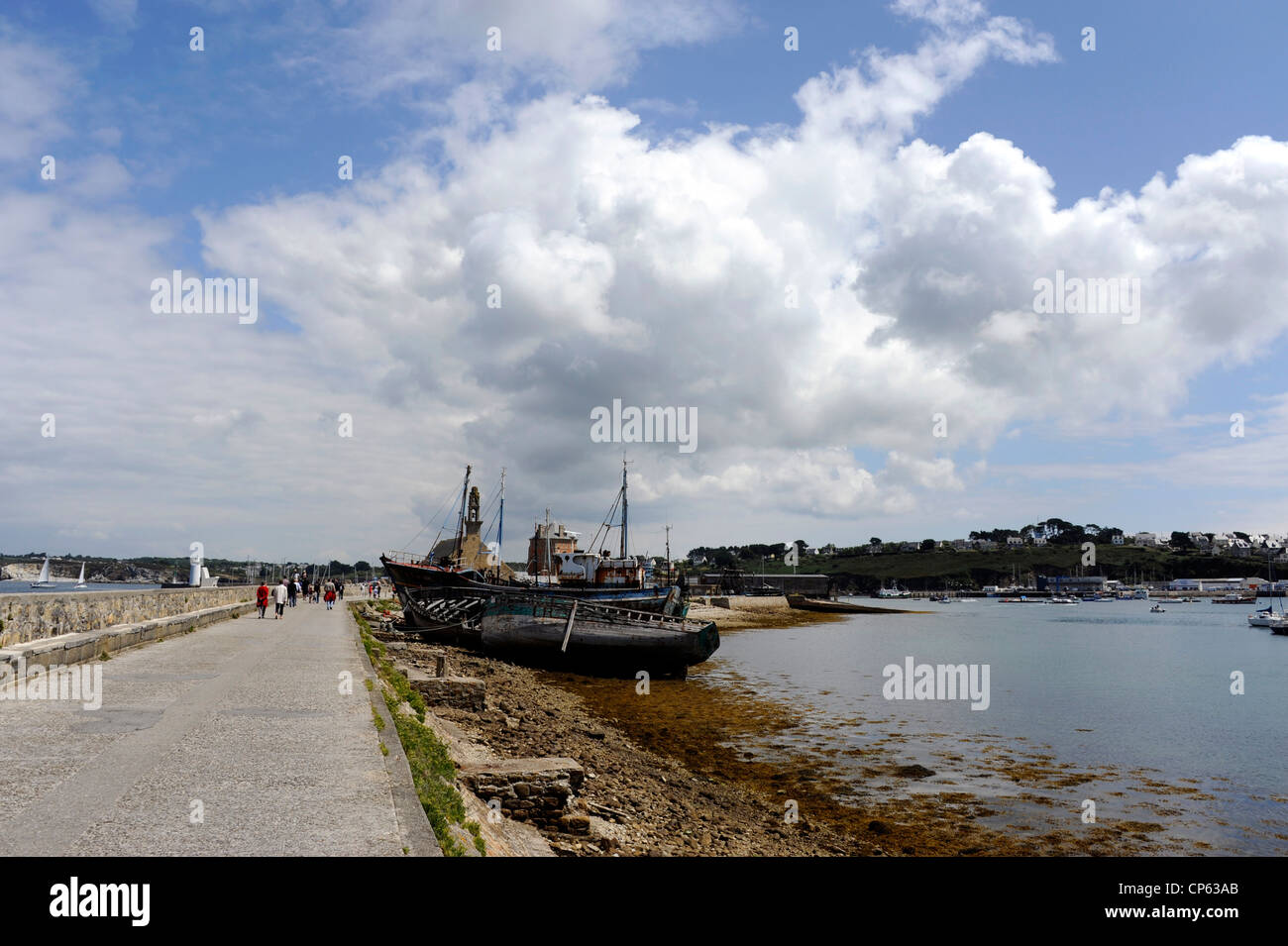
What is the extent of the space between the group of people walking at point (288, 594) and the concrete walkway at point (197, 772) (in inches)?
916

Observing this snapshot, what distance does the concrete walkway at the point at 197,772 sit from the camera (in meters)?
6.41

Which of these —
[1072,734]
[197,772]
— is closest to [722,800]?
[197,772]

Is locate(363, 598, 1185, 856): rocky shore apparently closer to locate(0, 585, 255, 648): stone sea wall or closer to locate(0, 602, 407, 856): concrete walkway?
locate(0, 602, 407, 856): concrete walkway

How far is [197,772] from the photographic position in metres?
8.45

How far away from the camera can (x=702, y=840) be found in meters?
12.7

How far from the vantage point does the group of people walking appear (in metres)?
37.8

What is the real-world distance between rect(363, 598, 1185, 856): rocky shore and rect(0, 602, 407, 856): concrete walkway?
11.2ft

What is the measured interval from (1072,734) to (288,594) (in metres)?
49.8

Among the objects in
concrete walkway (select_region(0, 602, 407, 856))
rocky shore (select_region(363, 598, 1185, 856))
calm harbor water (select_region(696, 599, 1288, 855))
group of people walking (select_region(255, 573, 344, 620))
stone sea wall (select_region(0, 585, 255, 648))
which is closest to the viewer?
concrete walkway (select_region(0, 602, 407, 856))

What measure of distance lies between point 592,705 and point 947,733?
12119 millimetres

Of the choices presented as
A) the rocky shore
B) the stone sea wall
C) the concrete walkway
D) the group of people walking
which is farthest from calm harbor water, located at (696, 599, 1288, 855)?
the group of people walking

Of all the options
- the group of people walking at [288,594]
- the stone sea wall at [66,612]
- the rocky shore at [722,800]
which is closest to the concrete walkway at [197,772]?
the rocky shore at [722,800]
